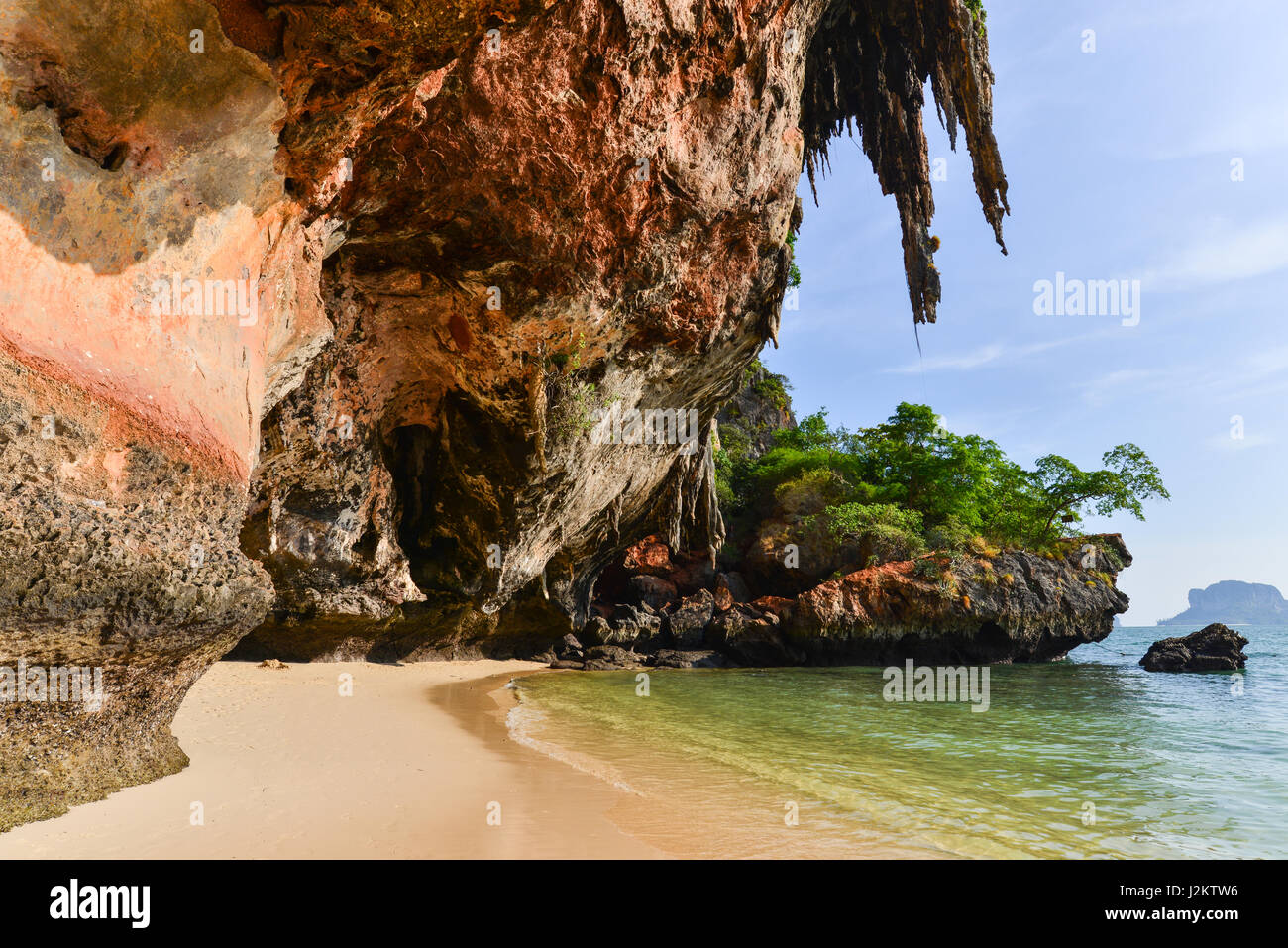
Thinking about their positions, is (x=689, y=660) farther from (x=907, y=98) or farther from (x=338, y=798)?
(x=338, y=798)

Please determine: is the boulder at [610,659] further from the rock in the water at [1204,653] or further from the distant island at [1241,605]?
the distant island at [1241,605]

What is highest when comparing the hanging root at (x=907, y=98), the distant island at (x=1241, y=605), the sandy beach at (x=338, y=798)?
the hanging root at (x=907, y=98)

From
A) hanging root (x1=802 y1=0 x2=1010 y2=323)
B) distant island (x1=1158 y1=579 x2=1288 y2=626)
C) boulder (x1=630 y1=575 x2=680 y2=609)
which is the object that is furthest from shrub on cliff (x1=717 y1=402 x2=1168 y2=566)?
distant island (x1=1158 y1=579 x2=1288 y2=626)

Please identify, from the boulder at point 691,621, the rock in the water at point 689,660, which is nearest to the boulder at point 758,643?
the rock in the water at point 689,660

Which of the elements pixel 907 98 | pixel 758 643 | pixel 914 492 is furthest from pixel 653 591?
pixel 907 98

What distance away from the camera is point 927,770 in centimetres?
654

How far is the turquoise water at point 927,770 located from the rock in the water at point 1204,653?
39.3 feet

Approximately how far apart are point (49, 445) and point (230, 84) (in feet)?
7.23

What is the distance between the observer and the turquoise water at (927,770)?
4.45 metres

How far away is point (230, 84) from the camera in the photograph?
12.3ft

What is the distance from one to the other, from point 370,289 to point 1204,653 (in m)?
28.7

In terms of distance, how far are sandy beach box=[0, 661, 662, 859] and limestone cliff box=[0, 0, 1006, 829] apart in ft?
1.33
